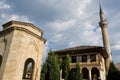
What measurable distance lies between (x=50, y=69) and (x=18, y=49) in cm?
1157

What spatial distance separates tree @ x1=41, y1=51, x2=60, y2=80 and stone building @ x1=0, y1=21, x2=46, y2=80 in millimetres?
8572

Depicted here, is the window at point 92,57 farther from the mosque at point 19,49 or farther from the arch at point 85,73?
the mosque at point 19,49

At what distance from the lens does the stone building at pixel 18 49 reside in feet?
41.0

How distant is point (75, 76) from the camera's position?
24.3 m

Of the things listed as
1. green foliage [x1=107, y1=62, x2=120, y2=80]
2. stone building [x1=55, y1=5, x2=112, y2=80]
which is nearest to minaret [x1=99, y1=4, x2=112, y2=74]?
stone building [x1=55, y1=5, x2=112, y2=80]

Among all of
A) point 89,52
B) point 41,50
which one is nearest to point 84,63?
point 89,52

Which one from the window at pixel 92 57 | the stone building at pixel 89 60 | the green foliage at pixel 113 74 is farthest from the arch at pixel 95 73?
the green foliage at pixel 113 74

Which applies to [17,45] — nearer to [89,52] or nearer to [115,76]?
[89,52]

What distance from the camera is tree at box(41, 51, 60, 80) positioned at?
22.9m

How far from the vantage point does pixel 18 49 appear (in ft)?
42.8

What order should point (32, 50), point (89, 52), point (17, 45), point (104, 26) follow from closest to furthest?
point (17, 45), point (32, 50), point (89, 52), point (104, 26)

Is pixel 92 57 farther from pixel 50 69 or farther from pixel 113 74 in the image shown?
pixel 50 69

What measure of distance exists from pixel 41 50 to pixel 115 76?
18432mm

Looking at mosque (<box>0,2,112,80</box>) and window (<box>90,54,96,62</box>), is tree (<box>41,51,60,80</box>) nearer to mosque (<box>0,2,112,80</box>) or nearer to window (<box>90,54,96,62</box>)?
mosque (<box>0,2,112,80</box>)
